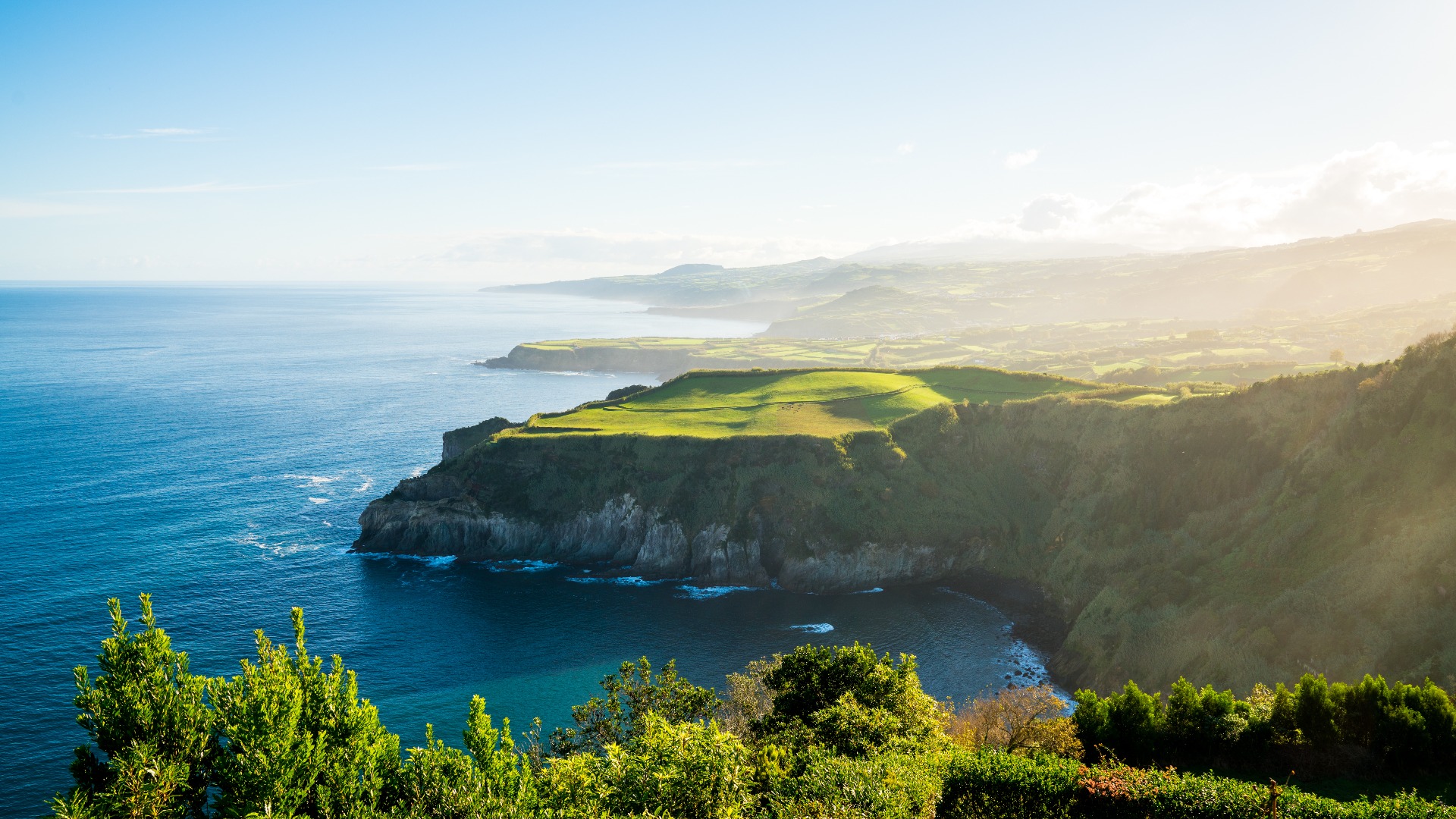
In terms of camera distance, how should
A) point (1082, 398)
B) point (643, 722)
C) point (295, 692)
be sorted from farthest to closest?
1. point (1082, 398)
2. point (643, 722)
3. point (295, 692)

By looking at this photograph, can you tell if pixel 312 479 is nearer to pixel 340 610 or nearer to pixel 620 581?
pixel 340 610

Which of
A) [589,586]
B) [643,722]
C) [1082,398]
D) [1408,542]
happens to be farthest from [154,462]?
[1408,542]

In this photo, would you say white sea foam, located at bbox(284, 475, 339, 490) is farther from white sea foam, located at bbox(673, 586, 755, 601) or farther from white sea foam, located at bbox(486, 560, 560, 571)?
white sea foam, located at bbox(673, 586, 755, 601)

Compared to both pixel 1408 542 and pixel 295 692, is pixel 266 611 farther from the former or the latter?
pixel 1408 542

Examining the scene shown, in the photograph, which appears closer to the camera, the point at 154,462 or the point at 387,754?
the point at 387,754

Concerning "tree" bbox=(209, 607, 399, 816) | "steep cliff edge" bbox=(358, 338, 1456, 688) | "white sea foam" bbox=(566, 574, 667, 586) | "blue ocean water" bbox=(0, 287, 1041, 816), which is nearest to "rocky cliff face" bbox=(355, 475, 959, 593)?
"steep cliff edge" bbox=(358, 338, 1456, 688)

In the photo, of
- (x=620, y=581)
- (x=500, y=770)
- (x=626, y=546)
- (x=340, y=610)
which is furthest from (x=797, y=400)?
(x=500, y=770)

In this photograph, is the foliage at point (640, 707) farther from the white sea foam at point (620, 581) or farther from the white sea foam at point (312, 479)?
the white sea foam at point (312, 479)
